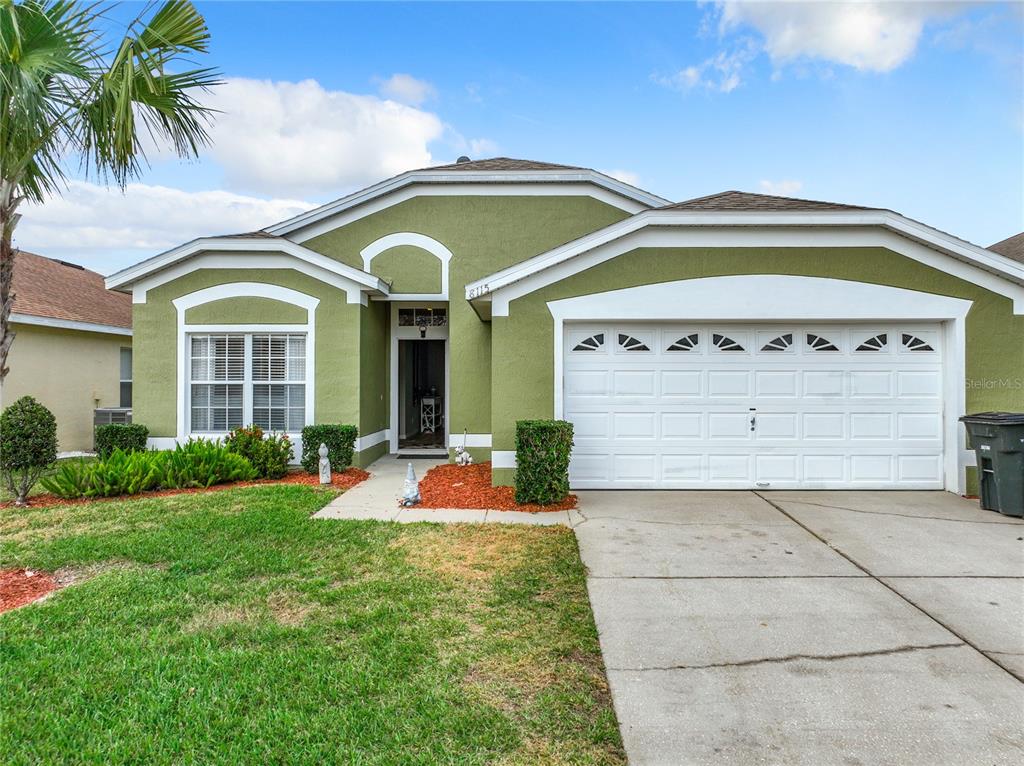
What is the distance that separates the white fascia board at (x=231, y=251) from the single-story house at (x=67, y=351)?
368 centimetres

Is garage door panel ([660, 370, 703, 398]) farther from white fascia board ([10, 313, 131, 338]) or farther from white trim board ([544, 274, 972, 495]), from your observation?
white fascia board ([10, 313, 131, 338])

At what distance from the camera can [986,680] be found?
3418mm

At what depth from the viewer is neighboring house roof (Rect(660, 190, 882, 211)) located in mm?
8211

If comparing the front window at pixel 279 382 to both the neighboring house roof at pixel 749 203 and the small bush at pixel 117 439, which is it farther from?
the neighboring house roof at pixel 749 203

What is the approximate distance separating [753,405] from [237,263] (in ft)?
30.2

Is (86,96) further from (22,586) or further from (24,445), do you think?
(24,445)

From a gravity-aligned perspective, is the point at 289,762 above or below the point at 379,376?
below

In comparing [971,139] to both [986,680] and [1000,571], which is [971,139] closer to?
[1000,571]

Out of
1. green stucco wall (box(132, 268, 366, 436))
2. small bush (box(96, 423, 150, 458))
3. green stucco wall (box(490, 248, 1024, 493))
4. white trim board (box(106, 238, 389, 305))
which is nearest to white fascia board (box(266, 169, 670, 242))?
white trim board (box(106, 238, 389, 305))

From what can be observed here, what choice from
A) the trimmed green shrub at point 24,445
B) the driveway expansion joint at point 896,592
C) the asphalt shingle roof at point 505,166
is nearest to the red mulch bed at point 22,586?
the trimmed green shrub at point 24,445

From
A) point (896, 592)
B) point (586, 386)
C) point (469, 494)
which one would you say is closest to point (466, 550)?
point (469, 494)

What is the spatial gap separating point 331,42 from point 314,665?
38.2ft

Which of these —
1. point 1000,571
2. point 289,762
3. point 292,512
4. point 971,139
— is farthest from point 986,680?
point 971,139

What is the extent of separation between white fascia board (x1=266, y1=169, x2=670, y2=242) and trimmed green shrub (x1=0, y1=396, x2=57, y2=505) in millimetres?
5697
